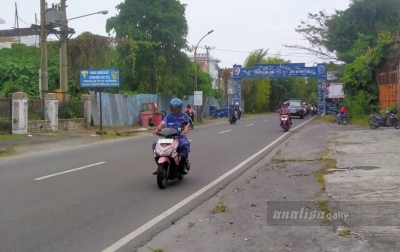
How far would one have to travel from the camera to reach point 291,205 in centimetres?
827

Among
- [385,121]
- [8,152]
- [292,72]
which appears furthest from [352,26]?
[8,152]

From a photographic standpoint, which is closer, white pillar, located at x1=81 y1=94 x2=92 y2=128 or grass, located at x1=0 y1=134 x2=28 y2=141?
grass, located at x1=0 y1=134 x2=28 y2=141

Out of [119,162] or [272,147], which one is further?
[272,147]

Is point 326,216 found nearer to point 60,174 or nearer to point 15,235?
point 15,235

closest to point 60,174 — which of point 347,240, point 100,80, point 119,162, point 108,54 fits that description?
point 119,162

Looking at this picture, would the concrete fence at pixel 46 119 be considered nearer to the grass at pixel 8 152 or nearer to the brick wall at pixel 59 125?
the brick wall at pixel 59 125

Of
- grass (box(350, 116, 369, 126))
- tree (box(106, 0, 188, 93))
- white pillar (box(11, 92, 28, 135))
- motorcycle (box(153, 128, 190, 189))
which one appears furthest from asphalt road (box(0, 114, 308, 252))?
tree (box(106, 0, 188, 93))

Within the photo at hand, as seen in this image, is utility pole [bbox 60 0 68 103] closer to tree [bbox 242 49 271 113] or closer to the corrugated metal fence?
the corrugated metal fence

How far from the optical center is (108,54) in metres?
36.1

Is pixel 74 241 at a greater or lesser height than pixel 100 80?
lesser

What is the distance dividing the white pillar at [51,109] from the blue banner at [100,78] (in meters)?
2.36

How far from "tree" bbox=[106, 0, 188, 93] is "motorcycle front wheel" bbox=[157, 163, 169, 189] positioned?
27.8 m

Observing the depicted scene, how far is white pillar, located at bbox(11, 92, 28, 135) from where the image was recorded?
23.1 metres

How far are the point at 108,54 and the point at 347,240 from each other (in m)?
31.6
